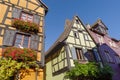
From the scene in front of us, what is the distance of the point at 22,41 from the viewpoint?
11031 mm

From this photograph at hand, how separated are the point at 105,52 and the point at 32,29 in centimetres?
1179

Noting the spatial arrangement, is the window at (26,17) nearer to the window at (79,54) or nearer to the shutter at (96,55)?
the window at (79,54)

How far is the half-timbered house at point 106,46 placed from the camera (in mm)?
18398

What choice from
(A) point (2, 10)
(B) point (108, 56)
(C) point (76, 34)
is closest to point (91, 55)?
(C) point (76, 34)

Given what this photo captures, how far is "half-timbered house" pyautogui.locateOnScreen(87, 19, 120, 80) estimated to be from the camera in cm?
1840

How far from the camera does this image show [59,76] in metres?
14.4

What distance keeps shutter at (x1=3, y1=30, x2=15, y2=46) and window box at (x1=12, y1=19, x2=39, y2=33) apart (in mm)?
673

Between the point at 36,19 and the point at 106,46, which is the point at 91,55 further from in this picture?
the point at 36,19

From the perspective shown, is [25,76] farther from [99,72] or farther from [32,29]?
[99,72]

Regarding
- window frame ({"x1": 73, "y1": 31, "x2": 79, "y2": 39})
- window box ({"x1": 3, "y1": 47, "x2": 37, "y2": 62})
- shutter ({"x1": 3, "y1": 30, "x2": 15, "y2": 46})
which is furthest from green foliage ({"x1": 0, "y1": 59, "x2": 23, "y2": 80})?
window frame ({"x1": 73, "y1": 31, "x2": 79, "y2": 39})

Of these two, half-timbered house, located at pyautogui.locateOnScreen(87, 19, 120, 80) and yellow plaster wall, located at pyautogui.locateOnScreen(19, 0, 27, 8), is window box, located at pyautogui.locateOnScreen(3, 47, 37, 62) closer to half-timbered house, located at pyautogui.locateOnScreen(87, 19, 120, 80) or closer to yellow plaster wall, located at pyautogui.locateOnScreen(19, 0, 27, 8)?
yellow plaster wall, located at pyautogui.locateOnScreen(19, 0, 27, 8)

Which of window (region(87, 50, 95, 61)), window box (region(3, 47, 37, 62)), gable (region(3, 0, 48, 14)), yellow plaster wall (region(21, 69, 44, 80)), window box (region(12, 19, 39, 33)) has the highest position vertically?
gable (region(3, 0, 48, 14))

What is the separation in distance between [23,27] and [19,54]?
270 cm

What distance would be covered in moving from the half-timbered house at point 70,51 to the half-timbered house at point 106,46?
212 cm
